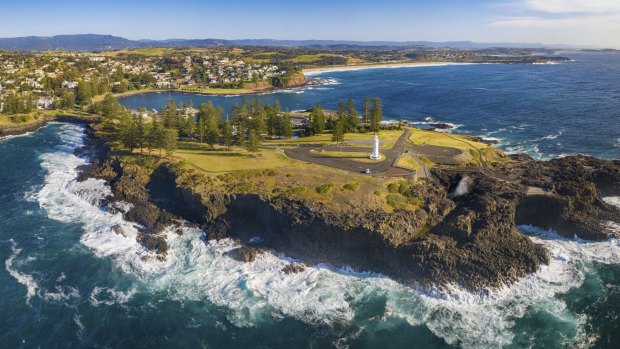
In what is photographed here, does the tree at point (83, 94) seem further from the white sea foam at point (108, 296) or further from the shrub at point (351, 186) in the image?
the shrub at point (351, 186)

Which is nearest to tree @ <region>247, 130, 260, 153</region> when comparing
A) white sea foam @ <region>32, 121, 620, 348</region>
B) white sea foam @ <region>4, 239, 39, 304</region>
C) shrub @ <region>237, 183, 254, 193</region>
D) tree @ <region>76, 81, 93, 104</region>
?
shrub @ <region>237, 183, 254, 193</region>

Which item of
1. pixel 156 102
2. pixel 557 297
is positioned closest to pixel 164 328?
pixel 557 297

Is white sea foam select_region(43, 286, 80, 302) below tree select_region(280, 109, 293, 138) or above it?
below

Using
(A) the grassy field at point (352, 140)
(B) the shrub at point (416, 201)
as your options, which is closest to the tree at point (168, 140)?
(A) the grassy field at point (352, 140)

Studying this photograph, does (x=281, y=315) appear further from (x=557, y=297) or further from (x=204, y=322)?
(x=557, y=297)

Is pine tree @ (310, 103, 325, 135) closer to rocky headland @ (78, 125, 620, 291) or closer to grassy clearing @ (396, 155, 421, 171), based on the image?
grassy clearing @ (396, 155, 421, 171)

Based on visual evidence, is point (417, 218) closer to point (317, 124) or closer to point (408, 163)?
point (408, 163)
